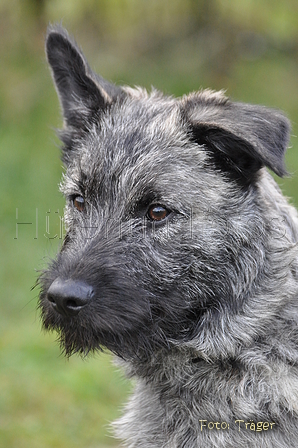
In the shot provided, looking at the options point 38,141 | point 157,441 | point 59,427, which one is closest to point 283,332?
point 157,441

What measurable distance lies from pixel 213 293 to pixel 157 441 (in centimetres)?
104

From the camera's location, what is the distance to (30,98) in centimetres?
1140

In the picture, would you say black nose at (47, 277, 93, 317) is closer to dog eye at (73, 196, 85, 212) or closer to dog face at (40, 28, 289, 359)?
dog face at (40, 28, 289, 359)

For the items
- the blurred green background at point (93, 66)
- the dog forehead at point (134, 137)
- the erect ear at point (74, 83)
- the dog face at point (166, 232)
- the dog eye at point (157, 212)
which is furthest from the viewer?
the blurred green background at point (93, 66)

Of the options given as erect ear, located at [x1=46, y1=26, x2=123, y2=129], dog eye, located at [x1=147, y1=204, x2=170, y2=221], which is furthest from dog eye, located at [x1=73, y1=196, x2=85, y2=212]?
erect ear, located at [x1=46, y1=26, x2=123, y2=129]

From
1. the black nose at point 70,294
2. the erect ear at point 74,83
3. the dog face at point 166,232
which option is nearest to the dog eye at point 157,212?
the dog face at point 166,232

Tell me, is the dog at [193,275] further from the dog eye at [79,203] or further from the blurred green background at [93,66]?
the blurred green background at [93,66]

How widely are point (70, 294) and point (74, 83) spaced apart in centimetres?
177

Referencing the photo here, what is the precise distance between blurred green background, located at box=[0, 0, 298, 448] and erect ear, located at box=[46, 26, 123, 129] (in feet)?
10.8

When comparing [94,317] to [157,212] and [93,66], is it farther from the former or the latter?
[93,66]

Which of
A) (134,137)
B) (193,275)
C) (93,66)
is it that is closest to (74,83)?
(134,137)

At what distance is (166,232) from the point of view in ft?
12.6

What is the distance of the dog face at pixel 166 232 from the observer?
12.0 feet

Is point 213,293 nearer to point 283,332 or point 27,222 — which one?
point 283,332
